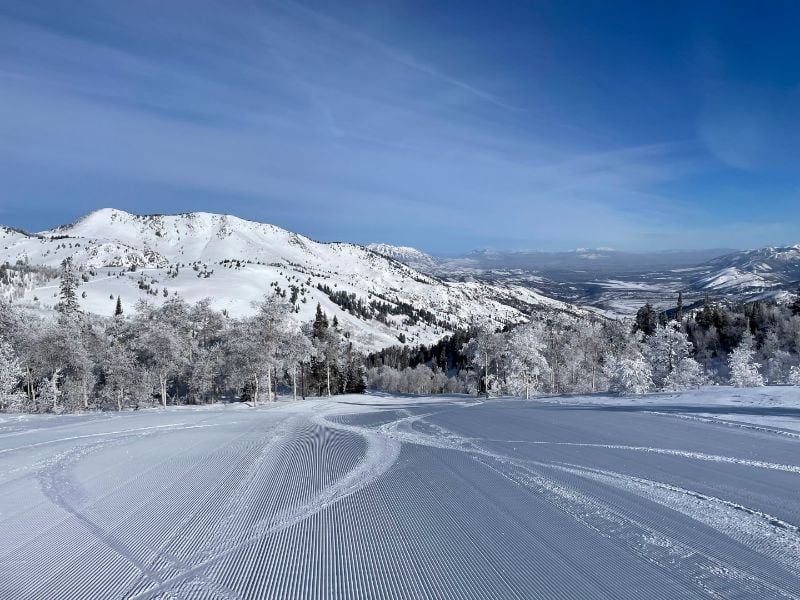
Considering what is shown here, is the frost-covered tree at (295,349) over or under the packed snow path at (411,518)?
over

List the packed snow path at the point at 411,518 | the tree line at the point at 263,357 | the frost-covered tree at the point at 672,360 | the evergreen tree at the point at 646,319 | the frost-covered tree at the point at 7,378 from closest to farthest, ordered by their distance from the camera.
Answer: the packed snow path at the point at 411,518
the frost-covered tree at the point at 7,378
the tree line at the point at 263,357
the frost-covered tree at the point at 672,360
the evergreen tree at the point at 646,319

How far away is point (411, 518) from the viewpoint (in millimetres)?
6602

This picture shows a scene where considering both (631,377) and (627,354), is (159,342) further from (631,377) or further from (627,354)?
(627,354)

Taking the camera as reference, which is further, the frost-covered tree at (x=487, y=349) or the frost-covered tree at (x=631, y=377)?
the frost-covered tree at (x=487, y=349)

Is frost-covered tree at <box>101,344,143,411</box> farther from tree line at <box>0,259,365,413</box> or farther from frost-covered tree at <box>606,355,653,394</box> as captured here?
frost-covered tree at <box>606,355,653,394</box>

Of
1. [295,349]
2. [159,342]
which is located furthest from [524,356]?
[159,342]

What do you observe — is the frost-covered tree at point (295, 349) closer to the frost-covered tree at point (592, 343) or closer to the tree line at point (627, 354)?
the tree line at point (627, 354)

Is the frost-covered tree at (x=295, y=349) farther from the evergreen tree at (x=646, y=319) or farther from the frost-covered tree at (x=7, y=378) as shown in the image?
the evergreen tree at (x=646, y=319)

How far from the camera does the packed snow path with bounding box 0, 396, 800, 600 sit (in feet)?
15.8

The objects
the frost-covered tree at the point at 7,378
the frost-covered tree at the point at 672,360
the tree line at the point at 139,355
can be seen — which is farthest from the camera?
the frost-covered tree at the point at 672,360

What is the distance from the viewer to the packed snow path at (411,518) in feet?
15.8

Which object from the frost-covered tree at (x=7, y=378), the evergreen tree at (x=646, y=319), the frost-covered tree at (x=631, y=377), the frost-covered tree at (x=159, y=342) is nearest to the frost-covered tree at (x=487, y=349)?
the frost-covered tree at (x=631, y=377)

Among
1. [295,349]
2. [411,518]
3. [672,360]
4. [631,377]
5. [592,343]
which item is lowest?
[631,377]

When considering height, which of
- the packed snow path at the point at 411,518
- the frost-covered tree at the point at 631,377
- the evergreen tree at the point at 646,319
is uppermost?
the evergreen tree at the point at 646,319
